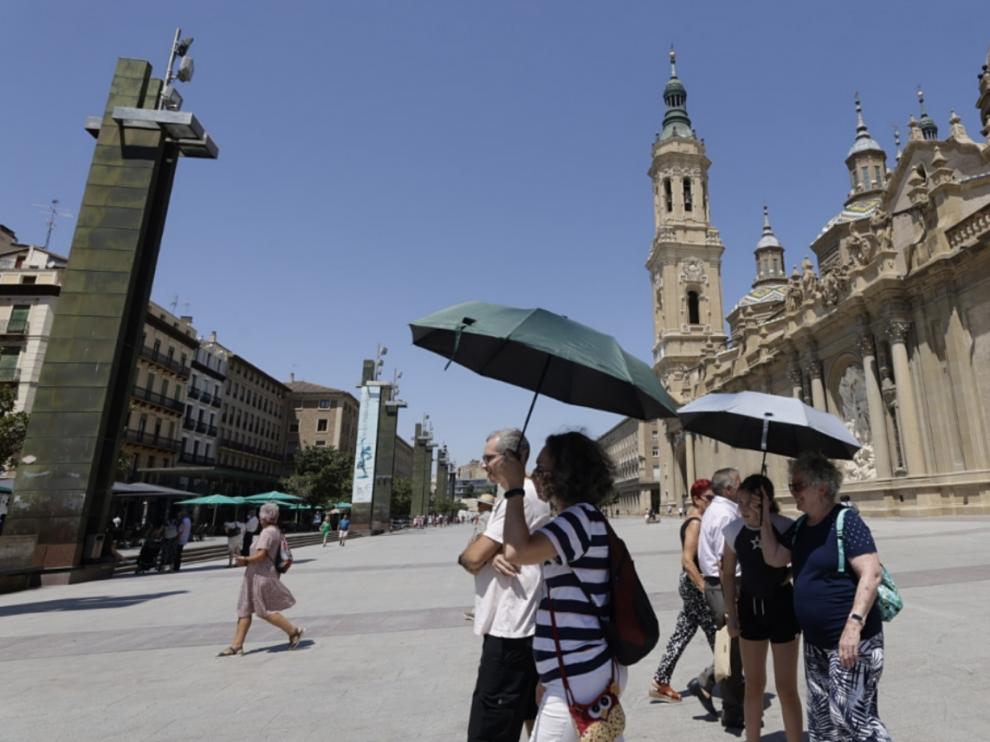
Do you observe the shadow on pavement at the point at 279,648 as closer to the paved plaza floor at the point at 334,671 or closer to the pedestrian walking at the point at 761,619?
the paved plaza floor at the point at 334,671

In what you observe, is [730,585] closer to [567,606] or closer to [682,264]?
[567,606]

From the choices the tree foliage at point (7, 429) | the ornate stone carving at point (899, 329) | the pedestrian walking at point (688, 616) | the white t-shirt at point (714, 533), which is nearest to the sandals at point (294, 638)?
the pedestrian walking at point (688, 616)

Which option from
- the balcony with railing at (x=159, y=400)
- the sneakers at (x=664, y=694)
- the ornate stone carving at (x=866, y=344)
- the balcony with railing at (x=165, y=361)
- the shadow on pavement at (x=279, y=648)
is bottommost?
the shadow on pavement at (x=279, y=648)

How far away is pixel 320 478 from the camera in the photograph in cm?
4844

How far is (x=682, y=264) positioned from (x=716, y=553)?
6480 centimetres

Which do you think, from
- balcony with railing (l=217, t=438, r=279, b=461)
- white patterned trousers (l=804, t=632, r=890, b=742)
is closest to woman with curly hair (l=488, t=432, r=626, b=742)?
white patterned trousers (l=804, t=632, r=890, b=742)

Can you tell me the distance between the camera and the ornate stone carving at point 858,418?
29.5 meters

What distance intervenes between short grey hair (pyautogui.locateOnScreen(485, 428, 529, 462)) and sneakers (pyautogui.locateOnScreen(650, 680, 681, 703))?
308 centimetres

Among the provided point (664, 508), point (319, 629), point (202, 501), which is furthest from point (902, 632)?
point (664, 508)

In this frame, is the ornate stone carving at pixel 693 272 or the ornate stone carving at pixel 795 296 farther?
the ornate stone carving at pixel 693 272

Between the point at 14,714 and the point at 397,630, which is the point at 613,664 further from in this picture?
the point at 397,630

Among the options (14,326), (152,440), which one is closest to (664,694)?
(14,326)

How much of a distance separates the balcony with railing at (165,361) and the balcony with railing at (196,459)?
653 centimetres

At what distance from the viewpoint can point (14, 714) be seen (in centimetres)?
449
